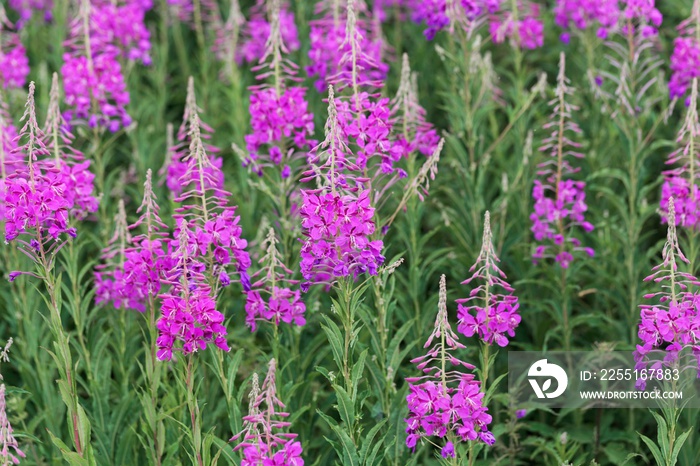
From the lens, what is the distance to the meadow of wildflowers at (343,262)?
14.4 ft

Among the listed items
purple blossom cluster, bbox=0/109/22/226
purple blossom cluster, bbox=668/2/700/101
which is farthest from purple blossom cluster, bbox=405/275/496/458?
purple blossom cluster, bbox=668/2/700/101

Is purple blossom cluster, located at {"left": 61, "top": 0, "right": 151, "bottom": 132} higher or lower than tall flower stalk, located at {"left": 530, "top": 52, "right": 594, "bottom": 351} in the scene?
higher

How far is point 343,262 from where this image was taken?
4.28 metres

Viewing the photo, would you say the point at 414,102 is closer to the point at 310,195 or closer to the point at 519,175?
the point at 519,175

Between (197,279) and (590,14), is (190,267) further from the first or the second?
(590,14)

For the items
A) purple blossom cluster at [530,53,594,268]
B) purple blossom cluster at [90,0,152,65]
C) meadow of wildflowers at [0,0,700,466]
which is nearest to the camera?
meadow of wildflowers at [0,0,700,466]

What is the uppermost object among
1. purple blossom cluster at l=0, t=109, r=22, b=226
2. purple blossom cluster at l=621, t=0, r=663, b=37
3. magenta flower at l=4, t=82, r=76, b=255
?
purple blossom cluster at l=621, t=0, r=663, b=37

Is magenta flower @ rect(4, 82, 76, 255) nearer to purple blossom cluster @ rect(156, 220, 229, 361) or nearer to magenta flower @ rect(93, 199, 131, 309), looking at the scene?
purple blossom cluster @ rect(156, 220, 229, 361)

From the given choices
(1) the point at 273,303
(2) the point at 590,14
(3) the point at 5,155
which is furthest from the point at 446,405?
(2) the point at 590,14

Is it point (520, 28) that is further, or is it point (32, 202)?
point (520, 28)

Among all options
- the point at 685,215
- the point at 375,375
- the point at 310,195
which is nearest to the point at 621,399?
the point at 685,215

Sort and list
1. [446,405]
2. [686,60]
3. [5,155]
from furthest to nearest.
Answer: [686,60], [5,155], [446,405]

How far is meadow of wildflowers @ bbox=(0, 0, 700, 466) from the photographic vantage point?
439cm

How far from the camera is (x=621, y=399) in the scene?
5.91 m
